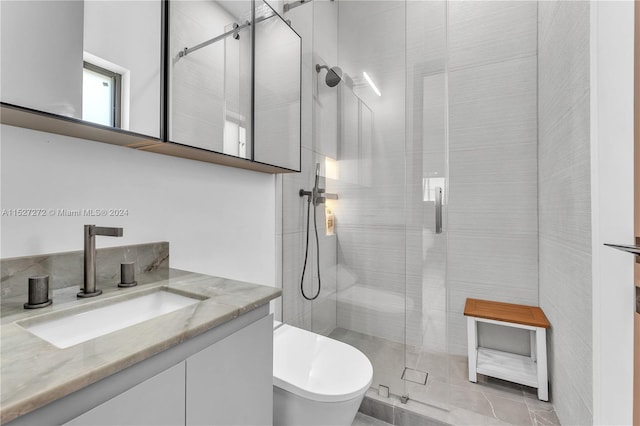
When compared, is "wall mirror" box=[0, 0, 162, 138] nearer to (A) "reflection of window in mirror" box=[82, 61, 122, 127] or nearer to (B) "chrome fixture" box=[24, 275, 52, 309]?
(A) "reflection of window in mirror" box=[82, 61, 122, 127]

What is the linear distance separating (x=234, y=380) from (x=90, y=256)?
1.84ft

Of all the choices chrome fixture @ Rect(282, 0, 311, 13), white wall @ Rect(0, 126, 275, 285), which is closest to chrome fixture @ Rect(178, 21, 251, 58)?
white wall @ Rect(0, 126, 275, 285)

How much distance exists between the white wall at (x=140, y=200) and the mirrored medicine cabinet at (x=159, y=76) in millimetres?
63

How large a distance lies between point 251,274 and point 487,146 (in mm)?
1826

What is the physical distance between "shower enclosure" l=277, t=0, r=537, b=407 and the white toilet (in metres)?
0.46

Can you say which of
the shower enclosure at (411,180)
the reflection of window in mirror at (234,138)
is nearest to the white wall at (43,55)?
the reflection of window in mirror at (234,138)

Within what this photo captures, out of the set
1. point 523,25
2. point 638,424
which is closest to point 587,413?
point 638,424

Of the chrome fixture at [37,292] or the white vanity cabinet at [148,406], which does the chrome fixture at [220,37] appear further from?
the white vanity cabinet at [148,406]

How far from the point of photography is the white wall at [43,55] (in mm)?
720

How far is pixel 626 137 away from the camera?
96cm

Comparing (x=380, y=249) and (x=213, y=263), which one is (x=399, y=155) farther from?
(x=213, y=263)

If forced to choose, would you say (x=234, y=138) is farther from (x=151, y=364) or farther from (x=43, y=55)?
(x=151, y=364)

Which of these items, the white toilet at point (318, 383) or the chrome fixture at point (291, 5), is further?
the chrome fixture at point (291, 5)

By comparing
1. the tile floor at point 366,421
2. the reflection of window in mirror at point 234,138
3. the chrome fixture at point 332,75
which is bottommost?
the tile floor at point 366,421
